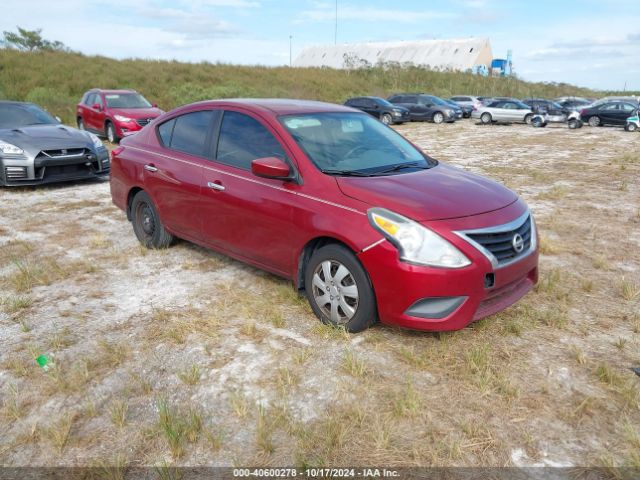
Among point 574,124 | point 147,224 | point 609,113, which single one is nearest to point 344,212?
point 147,224

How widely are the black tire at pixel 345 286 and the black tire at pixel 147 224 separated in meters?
2.23

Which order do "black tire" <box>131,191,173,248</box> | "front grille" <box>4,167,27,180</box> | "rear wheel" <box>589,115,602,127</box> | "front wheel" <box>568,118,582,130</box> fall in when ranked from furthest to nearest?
1. "rear wheel" <box>589,115,602,127</box>
2. "front wheel" <box>568,118,582,130</box>
3. "front grille" <box>4,167,27,180</box>
4. "black tire" <box>131,191,173,248</box>

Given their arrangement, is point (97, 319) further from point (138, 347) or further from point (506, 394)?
point (506, 394)

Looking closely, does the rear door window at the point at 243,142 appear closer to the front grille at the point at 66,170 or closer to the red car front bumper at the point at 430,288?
the red car front bumper at the point at 430,288

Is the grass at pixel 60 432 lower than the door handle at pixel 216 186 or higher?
lower

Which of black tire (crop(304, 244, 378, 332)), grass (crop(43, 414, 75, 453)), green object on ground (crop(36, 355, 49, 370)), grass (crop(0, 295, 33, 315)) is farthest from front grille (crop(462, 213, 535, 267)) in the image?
grass (crop(0, 295, 33, 315))

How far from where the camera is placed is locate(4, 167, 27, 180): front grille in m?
7.96

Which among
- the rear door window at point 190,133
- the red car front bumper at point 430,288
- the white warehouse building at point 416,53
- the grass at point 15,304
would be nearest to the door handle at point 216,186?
the rear door window at point 190,133

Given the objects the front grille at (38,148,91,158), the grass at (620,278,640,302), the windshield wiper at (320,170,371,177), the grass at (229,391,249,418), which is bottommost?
the grass at (229,391,249,418)

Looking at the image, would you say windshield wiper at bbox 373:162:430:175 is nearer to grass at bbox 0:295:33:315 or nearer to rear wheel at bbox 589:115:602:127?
grass at bbox 0:295:33:315

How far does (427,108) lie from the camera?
26344mm

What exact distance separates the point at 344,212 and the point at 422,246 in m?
0.60

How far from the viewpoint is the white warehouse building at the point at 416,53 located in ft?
211

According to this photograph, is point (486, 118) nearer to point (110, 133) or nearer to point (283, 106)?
point (110, 133)
